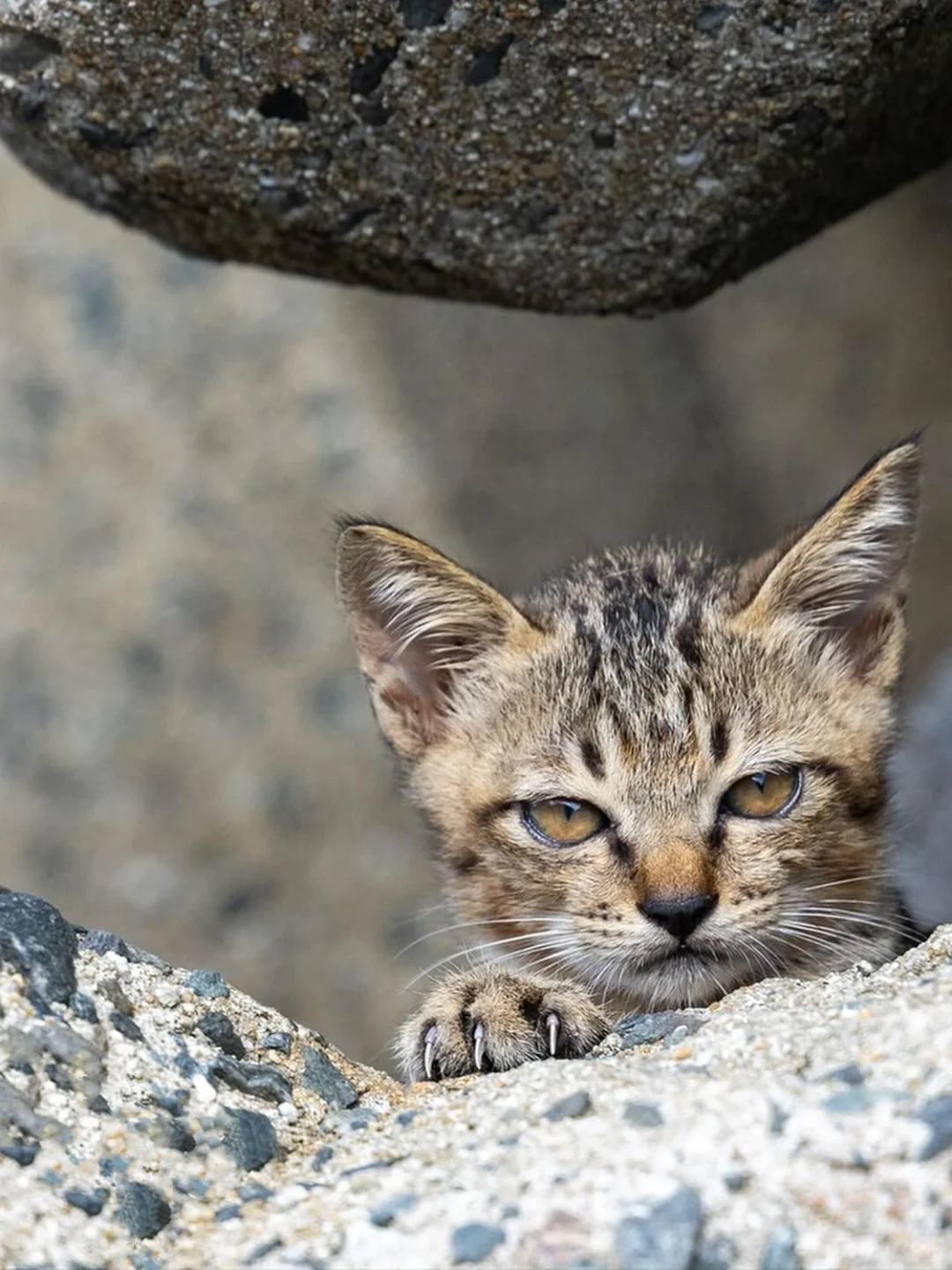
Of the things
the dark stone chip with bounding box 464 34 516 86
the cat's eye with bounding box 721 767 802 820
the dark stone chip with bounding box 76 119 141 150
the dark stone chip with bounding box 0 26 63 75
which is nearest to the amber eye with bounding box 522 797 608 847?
the cat's eye with bounding box 721 767 802 820

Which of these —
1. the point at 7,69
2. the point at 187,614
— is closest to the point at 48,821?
the point at 187,614

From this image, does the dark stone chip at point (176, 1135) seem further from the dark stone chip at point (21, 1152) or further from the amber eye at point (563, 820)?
the amber eye at point (563, 820)

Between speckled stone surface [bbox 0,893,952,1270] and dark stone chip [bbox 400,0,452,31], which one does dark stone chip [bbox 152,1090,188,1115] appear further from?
dark stone chip [bbox 400,0,452,31]

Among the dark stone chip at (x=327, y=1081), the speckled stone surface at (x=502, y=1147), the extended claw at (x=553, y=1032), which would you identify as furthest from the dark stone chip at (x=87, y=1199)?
the extended claw at (x=553, y=1032)

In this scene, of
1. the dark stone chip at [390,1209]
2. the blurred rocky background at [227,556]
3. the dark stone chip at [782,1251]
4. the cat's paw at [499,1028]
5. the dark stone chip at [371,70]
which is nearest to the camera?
the dark stone chip at [782,1251]

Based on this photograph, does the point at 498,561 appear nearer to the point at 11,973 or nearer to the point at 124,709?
the point at 124,709

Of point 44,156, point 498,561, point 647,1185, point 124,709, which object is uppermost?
Result: point 498,561
